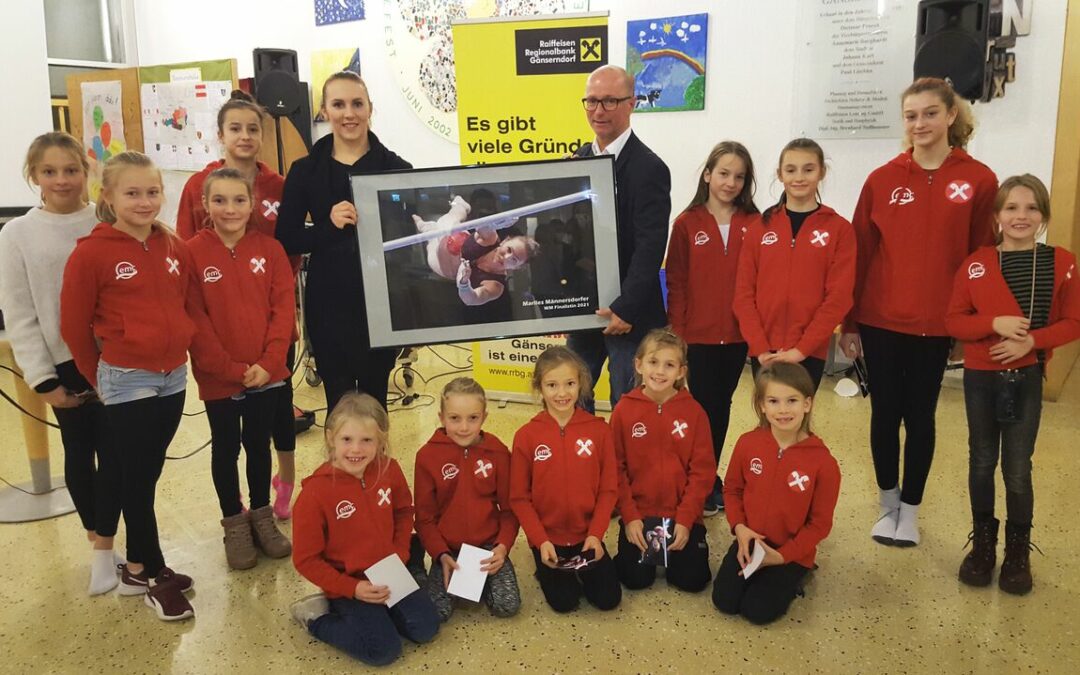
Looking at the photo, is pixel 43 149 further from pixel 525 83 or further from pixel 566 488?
pixel 525 83

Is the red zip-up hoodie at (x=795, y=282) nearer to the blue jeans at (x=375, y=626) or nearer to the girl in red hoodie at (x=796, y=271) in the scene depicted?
the girl in red hoodie at (x=796, y=271)

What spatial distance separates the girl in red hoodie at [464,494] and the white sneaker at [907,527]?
54.8 inches

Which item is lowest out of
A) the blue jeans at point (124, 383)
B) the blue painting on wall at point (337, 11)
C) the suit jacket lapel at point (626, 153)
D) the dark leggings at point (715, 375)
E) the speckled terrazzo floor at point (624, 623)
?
the speckled terrazzo floor at point (624, 623)

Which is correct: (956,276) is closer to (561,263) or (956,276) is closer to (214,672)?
(561,263)

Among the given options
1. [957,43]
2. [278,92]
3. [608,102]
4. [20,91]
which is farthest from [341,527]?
[278,92]

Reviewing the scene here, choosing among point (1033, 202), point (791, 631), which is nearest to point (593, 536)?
point (791, 631)

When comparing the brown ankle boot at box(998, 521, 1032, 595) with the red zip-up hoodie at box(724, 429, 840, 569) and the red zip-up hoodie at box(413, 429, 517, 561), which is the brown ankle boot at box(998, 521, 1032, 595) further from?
the red zip-up hoodie at box(413, 429, 517, 561)

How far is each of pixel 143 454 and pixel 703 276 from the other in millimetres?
1920

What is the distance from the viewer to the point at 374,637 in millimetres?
2223

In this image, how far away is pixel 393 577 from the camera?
2.33 metres

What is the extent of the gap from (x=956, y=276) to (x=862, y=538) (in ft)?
3.35

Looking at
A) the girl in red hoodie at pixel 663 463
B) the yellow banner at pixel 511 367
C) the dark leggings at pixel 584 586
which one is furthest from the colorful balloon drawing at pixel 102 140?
the dark leggings at pixel 584 586

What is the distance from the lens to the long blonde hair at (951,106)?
102 inches

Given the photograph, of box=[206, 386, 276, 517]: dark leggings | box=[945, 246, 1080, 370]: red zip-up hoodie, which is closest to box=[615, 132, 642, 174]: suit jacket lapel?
box=[945, 246, 1080, 370]: red zip-up hoodie
